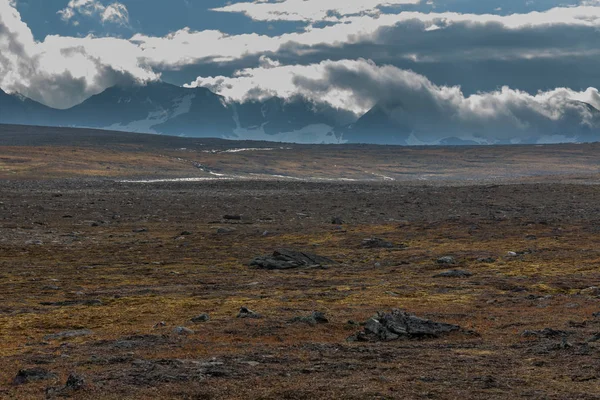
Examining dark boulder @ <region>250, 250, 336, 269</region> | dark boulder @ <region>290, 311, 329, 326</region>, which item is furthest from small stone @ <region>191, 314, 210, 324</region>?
dark boulder @ <region>250, 250, 336, 269</region>

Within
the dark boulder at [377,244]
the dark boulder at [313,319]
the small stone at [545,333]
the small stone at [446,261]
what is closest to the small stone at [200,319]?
the dark boulder at [313,319]

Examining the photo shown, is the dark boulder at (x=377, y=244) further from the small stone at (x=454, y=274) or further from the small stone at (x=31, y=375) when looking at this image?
the small stone at (x=31, y=375)

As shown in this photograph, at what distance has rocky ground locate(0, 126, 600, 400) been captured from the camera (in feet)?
44.1

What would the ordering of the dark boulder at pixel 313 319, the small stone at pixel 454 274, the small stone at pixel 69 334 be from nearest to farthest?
the small stone at pixel 69 334
the dark boulder at pixel 313 319
the small stone at pixel 454 274

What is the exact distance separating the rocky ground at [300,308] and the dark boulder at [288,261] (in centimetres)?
9

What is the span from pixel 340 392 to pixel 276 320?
681 cm

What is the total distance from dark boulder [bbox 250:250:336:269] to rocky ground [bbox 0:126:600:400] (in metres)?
0.09

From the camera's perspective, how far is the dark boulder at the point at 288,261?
30719mm

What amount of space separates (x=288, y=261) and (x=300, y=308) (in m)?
9.60

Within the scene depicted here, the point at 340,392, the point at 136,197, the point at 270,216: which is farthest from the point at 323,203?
the point at 340,392

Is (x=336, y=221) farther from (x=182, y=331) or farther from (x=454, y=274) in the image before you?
(x=182, y=331)

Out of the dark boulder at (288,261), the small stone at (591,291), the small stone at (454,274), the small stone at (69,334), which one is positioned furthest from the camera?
the dark boulder at (288,261)

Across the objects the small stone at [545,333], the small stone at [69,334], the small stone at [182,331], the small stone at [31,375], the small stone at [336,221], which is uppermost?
the small stone at [545,333]

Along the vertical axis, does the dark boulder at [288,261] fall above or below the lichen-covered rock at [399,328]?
below
